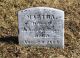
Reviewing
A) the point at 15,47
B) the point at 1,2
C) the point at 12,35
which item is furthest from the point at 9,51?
the point at 1,2

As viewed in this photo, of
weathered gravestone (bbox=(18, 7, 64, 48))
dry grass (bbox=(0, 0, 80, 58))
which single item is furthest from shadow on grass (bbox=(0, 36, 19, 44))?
weathered gravestone (bbox=(18, 7, 64, 48))

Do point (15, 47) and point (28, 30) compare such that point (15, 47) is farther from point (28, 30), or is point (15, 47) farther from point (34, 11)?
point (34, 11)

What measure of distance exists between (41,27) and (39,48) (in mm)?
412

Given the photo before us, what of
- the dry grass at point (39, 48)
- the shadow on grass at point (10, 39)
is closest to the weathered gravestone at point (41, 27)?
the dry grass at point (39, 48)

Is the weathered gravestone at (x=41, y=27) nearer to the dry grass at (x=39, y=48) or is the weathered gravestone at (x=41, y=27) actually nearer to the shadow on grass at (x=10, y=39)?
the dry grass at (x=39, y=48)

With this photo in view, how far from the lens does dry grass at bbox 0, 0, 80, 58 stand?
245 inches

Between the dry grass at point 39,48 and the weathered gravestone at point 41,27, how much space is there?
13 centimetres

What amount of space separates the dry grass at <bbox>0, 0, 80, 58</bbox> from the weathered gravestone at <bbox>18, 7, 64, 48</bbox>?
0.44 ft

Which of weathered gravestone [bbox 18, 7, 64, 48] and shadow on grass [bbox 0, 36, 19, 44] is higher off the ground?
weathered gravestone [bbox 18, 7, 64, 48]

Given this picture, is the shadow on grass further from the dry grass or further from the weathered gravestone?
the weathered gravestone

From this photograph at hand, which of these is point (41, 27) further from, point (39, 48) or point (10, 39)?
point (10, 39)

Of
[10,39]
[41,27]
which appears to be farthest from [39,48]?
[10,39]

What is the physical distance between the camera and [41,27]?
244 inches

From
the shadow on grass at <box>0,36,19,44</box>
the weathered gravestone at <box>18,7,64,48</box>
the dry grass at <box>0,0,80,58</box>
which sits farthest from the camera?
the shadow on grass at <box>0,36,19,44</box>
